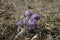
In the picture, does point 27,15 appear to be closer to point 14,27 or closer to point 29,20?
point 29,20

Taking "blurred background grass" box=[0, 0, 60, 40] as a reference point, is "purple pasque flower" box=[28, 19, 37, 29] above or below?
above

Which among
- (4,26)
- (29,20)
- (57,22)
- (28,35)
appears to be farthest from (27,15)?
(57,22)

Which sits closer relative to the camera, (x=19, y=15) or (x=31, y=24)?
(x=31, y=24)

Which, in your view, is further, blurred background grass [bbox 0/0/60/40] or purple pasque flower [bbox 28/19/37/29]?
blurred background grass [bbox 0/0/60/40]

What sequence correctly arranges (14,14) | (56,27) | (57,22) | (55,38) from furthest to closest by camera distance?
(14,14) → (57,22) → (56,27) → (55,38)

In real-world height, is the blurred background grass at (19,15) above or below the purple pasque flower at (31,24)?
below

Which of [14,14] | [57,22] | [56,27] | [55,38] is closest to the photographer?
[55,38]

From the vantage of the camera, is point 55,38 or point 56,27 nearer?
point 55,38

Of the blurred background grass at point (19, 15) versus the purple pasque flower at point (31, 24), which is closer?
the purple pasque flower at point (31, 24)
